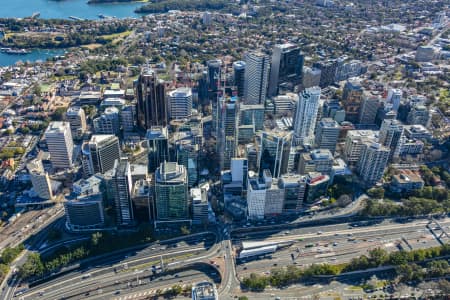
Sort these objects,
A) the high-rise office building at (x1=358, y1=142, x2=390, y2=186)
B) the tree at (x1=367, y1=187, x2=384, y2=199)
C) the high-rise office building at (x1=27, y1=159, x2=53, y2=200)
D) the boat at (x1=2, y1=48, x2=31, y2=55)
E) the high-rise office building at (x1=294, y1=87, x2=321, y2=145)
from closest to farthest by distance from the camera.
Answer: the high-rise office building at (x1=27, y1=159, x2=53, y2=200) < the tree at (x1=367, y1=187, x2=384, y2=199) < the high-rise office building at (x1=358, y1=142, x2=390, y2=186) < the high-rise office building at (x1=294, y1=87, x2=321, y2=145) < the boat at (x1=2, y1=48, x2=31, y2=55)

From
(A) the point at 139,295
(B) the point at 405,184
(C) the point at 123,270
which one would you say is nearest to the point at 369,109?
(B) the point at 405,184

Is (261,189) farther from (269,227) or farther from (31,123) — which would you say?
(31,123)

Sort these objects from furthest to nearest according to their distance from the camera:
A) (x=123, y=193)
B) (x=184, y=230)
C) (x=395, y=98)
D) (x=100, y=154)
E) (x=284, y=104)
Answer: (x=284, y=104) < (x=395, y=98) < (x=100, y=154) < (x=184, y=230) < (x=123, y=193)

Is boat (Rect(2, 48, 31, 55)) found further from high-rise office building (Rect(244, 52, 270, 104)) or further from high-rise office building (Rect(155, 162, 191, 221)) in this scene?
high-rise office building (Rect(155, 162, 191, 221))

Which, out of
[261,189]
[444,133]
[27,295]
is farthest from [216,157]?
[444,133]

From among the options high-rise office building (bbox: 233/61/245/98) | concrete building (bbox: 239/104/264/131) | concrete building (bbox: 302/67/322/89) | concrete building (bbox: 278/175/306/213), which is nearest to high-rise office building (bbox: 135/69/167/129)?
concrete building (bbox: 239/104/264/131)

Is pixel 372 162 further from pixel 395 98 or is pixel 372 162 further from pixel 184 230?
pixel 184 230
